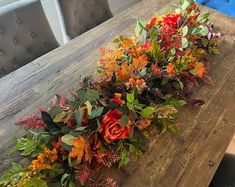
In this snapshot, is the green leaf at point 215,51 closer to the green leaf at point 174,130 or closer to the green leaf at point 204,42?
the green leaf at point 204,42

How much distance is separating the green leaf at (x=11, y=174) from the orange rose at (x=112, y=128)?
0.26m

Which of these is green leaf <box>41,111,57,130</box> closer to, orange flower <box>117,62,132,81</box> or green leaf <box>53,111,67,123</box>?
green leaf <box>53,111,67,123</box>

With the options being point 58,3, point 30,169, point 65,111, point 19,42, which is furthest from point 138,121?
point 58,3

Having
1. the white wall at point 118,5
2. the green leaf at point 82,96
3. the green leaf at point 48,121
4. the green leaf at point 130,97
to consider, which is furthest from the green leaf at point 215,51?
the white wall at point 118,5

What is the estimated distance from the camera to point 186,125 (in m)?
0.98

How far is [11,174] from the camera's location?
2.42 feet

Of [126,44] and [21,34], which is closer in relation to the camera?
[126,44]

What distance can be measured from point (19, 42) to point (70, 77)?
45 cm

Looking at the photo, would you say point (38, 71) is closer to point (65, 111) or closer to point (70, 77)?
point (70, 77)

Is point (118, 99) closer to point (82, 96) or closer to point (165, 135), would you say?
point (82, 96)

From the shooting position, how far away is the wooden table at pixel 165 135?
0.83 metres

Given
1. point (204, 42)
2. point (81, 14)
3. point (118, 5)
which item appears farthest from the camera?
point (118, 5)

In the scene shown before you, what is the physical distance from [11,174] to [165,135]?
0.51 m

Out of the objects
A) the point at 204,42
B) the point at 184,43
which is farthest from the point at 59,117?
the point at 204,42
